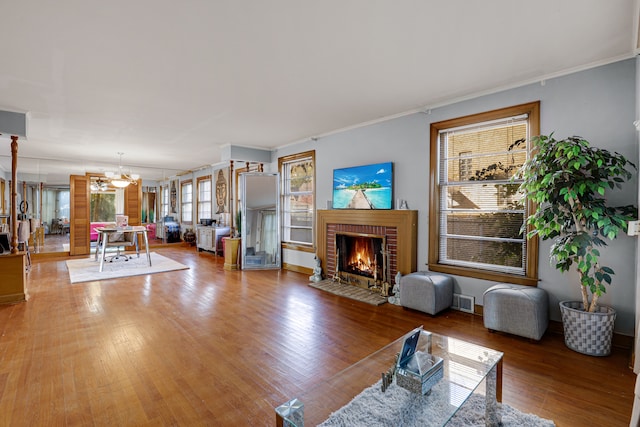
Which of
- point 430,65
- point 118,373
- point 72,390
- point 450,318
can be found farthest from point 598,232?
point 72,390

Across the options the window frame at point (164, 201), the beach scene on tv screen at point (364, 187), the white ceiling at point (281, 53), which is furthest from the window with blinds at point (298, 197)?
the window frame at point (164, 201)

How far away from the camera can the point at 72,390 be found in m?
2.13

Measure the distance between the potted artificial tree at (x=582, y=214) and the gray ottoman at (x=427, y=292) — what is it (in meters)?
1.12

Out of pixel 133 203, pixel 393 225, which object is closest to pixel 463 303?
pixel 393 225

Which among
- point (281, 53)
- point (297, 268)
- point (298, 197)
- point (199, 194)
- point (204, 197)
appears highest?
point (281, 53)

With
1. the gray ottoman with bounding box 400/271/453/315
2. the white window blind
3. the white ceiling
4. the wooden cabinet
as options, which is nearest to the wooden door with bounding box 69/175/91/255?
the wooden cabinet

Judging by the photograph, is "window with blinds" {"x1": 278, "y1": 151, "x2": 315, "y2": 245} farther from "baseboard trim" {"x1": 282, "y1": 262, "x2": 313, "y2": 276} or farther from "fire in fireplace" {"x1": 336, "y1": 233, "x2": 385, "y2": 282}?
"fire in fireplace" {"x1": 336, "y1": 233, "x2": 385, "y2": 282}

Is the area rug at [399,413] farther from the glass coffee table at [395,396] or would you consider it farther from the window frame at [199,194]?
the window frame at [199,194]

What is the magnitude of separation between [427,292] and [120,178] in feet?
25.8

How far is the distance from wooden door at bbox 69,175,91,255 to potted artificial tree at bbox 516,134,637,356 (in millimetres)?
9756

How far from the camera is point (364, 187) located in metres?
4.82

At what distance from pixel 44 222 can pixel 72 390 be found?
301 inches

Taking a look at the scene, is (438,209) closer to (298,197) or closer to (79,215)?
(298,197)

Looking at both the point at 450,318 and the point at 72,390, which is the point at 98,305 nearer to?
the point at 72,390
